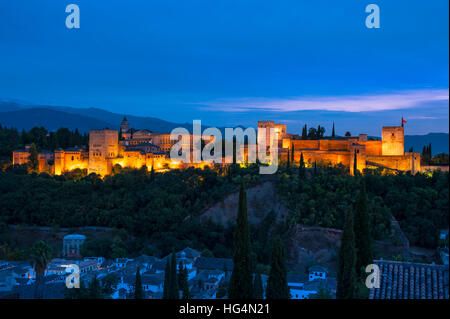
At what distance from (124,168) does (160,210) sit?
891 centimetres

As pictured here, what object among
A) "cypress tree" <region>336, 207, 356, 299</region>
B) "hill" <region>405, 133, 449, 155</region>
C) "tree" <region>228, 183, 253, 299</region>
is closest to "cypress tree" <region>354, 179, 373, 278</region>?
"cypress tree" <region>336, 207, 356, 299</region>

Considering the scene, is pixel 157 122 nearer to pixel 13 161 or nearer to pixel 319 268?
pixel 13 161

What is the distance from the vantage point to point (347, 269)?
12.2 metres

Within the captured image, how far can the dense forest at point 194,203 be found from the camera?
31266 millimetres

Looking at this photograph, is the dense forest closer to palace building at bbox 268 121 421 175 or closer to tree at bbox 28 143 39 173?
tree at bbox 28 143 39 173

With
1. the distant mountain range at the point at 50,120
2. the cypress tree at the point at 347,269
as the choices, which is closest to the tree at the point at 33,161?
the cypress tree at the point at 347,269

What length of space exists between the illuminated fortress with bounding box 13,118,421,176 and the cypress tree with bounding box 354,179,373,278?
22394 mm

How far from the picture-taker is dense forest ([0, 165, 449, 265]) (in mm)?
31266

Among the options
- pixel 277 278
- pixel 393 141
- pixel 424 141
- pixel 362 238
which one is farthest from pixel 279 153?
pixel 277 278

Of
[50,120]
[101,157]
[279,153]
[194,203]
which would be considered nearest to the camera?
[194,203]

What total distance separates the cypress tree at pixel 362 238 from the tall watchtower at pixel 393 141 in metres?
25.9

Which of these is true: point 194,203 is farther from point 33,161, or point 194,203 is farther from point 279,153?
point 33,161

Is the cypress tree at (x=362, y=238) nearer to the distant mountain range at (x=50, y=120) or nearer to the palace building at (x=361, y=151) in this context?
the palace building at (x=361, y=151)

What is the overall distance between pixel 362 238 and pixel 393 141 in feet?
87.6
